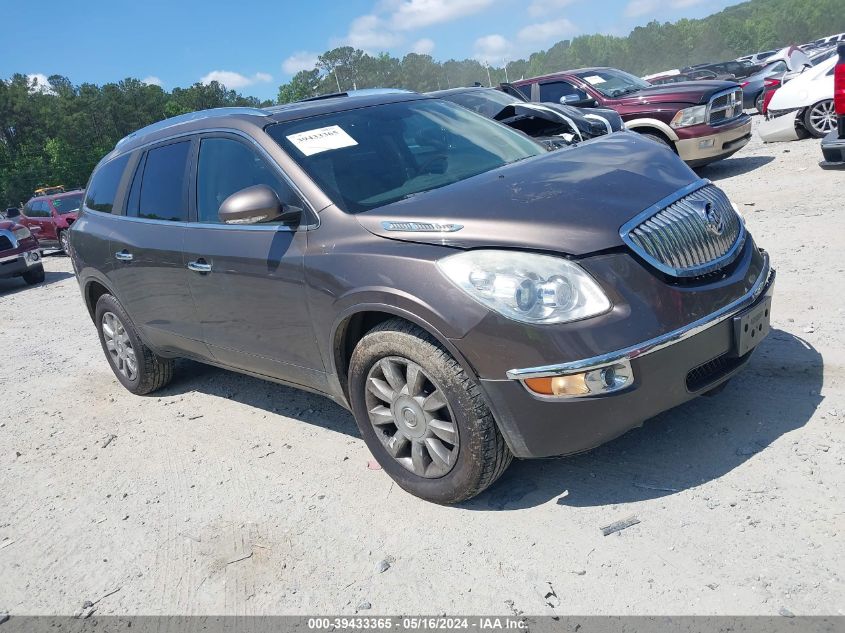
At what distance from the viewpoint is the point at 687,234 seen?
3248 millimetres

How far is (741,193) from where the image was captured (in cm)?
952

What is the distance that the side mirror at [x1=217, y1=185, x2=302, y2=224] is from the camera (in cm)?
355

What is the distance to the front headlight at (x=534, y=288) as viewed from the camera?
2939 millimetres

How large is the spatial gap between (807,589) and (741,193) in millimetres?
7875

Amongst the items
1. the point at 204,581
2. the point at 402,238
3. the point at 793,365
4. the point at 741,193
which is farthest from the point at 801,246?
the point at 204,581

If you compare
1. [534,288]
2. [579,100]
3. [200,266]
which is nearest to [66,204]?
[579,100]

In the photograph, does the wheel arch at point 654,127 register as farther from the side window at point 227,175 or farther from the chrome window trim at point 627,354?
the chrome window trim at point 627,354

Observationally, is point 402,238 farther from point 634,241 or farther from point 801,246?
point 801,246

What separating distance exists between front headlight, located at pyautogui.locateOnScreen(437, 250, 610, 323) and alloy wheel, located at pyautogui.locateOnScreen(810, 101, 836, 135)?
1125 centimetres

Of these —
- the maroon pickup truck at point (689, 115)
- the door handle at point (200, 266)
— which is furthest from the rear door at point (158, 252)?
the maroon pickup truck at point (689, 115)

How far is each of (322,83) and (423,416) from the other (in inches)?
3631

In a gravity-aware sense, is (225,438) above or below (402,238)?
below

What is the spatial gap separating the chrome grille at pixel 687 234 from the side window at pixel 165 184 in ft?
8.95

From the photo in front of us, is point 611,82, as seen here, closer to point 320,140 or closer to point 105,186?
point 105,186
